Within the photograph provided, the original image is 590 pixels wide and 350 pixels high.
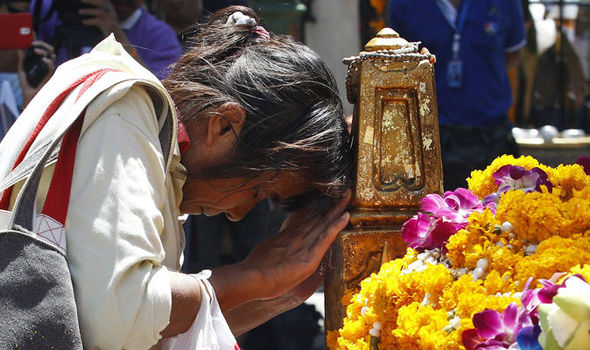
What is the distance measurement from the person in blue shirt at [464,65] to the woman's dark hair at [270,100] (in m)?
2.53

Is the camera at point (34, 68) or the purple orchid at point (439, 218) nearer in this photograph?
the purple orchid at point (439, 218)

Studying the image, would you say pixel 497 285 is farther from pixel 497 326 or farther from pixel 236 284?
pixel 236 284

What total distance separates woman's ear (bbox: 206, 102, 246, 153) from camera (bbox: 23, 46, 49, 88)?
2414mm

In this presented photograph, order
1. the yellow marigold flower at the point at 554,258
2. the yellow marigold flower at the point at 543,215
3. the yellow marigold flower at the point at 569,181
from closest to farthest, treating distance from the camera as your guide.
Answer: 1. the yellow marigold flower at the point at 554,258
2. the yellow marigold flower at the point at 543,215
3. the yellow marigold flower at the point at 569,181

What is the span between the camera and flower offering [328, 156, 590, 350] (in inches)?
56.6

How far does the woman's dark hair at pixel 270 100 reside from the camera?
194cm

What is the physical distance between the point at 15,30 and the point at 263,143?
2.44m

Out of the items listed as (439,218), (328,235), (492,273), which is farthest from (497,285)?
(328,235)

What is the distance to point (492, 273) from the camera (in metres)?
1.62

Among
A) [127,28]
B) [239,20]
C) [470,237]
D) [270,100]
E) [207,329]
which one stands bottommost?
[207,329]

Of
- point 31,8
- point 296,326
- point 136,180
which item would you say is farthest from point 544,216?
point 31,8

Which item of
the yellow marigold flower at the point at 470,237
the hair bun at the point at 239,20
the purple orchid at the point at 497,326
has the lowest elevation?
the purple orchid at the point at 497,326

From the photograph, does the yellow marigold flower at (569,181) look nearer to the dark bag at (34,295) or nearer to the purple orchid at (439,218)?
the purple orchid at (439,218)

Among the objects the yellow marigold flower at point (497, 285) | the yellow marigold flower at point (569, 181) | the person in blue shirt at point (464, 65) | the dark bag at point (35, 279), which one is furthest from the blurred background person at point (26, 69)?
the yellow marigold flower at point (497, 285)
